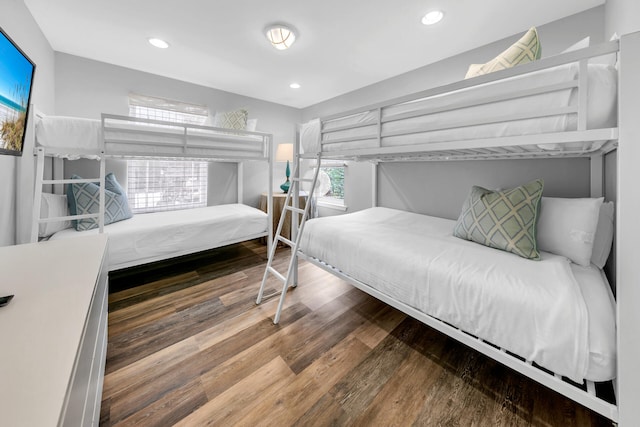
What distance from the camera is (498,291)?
107cm

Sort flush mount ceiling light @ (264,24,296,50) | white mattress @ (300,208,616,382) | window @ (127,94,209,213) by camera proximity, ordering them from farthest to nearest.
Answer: window @ (127,94,209,213) → flush mount ceiling light @ (264,24,296,50) → white mattress @ (300,208,616,382)

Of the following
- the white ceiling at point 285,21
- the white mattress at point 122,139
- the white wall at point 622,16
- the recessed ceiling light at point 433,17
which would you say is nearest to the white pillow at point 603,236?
the white wall at point 622,16

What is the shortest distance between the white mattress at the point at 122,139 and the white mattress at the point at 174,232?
71cm

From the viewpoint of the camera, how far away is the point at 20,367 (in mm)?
512

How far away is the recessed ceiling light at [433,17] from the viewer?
6.35 ft

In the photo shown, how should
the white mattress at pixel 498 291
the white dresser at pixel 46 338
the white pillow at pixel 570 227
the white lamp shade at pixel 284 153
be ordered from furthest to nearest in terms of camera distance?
the white lamp shade at pixel 284 153
the white pillow at pixel 570 227
the white mattress at pixel 498 291
the white dresser at pixel 46 338

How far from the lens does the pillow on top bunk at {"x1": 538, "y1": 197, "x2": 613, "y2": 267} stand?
4.53 feet

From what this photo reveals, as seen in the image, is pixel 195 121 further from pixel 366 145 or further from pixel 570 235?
pixel 570 235

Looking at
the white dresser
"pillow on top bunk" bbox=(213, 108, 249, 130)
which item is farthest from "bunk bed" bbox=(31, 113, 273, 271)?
the white dresser

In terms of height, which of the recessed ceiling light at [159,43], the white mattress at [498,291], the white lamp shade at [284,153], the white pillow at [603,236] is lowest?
the white mattress at [498,291]

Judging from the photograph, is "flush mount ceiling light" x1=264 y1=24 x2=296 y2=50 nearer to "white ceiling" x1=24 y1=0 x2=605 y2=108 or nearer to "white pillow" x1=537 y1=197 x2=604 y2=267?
"white ceiling" x1=24 y1=0 x2=605 y2=108

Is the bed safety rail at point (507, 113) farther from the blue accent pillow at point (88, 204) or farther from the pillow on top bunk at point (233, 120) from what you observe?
the blue accent pillow at point (88, 204)

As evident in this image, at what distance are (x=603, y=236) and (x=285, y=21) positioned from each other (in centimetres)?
269

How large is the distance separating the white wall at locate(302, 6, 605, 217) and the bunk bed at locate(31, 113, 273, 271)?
1.48m
